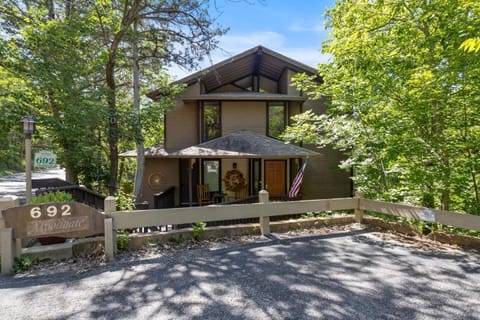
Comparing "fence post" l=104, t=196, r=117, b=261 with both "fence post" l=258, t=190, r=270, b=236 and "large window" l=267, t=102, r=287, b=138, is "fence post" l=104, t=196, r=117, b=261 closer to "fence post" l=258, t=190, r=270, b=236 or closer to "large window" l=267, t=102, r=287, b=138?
"fence post" l=258, t=190, r=270, b=236

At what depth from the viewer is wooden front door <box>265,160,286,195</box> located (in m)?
11.9

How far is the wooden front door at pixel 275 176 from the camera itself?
11898mm

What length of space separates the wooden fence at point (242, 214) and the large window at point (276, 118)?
20.4ft

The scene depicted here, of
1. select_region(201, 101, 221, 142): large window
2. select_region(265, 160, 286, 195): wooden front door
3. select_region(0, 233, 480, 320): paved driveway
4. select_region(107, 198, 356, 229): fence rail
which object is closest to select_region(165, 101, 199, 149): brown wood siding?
select_region(201, 101, 221, 142): large window

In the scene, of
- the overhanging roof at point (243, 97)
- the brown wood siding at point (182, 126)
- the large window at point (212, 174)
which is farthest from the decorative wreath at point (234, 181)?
the overhanging roof at point (243, 97)

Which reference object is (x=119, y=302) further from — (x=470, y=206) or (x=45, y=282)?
(x=470, y=206)

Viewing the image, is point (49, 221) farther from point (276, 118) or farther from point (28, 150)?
point (276, 118)

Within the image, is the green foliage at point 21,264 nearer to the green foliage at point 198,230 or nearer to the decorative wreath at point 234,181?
the green foliage at point 198,230

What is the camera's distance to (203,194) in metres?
11.4

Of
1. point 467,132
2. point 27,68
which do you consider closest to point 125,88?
point 27,68

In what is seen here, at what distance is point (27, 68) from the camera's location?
7.80 m

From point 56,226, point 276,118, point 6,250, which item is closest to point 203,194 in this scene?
point 276,118

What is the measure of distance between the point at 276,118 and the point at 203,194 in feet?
16.1

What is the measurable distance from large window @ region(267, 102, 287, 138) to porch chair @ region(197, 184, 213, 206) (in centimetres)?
391
